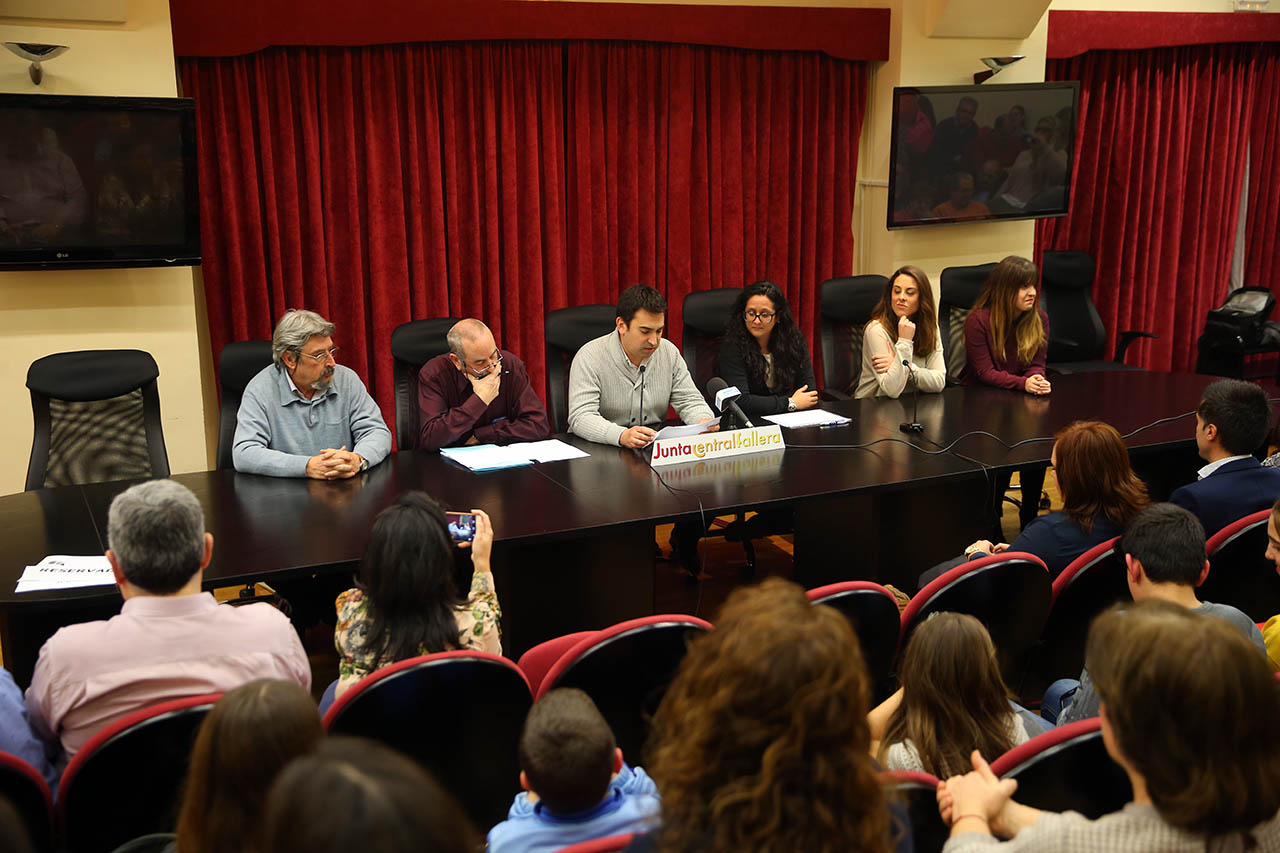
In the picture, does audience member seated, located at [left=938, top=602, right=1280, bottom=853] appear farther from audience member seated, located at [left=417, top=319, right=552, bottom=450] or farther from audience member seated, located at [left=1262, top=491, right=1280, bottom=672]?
audience member seated, located at [left=417, top=319, right=552, bottom=450]

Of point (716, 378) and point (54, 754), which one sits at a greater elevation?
point (716, 378)

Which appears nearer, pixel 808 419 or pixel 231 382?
pixel 231 382

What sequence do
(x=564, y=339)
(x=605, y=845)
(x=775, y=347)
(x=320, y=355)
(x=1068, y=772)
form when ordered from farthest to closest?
(x=775, y=347)
(x=564, y=339)
(x=320, y=355)
(x=1068, y=772)
(x=605, y=845)

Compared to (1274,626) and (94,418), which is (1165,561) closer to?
(1274,626)

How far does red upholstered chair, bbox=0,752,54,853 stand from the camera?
5.79ft

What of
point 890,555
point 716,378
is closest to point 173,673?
point 890,555

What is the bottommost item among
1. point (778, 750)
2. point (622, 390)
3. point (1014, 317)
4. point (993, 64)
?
point (622, 390)

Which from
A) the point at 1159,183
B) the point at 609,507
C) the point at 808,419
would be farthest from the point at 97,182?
the point at 1159,183

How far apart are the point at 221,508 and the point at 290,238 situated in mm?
2354

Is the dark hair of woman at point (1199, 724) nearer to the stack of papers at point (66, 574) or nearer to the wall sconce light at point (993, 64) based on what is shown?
the stack of papers at point (66, 574)

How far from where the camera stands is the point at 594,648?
220 cm

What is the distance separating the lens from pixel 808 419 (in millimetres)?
4258

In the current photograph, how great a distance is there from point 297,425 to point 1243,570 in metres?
2.81

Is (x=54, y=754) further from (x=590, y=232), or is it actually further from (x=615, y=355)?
(x=590, y=232)
